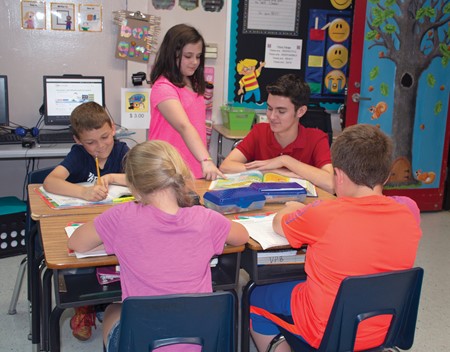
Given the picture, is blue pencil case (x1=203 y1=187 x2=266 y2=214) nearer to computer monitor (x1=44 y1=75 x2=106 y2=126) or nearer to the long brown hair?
the long brown hair

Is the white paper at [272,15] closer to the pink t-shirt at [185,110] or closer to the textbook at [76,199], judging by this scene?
the pink t-shirt at [185,110]

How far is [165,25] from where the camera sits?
13.9 ft

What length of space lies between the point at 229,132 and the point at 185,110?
1656 mm

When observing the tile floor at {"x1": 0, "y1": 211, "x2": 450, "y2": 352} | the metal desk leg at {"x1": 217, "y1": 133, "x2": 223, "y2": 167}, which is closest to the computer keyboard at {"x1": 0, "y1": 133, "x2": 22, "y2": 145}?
the tile floor at {"x1": 0, "y1": 211, "x2": 450, "y2": 352}

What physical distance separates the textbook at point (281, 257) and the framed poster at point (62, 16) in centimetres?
287

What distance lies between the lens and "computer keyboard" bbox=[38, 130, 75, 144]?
3.64m

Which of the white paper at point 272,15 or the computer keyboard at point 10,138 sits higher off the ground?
the white paper at point 272,15

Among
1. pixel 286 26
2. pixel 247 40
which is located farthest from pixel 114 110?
pixel 286 26

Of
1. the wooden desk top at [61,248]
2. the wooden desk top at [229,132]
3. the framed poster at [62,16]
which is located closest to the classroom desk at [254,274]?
the wooden desk top at [61,248]

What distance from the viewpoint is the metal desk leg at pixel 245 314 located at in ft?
5.89

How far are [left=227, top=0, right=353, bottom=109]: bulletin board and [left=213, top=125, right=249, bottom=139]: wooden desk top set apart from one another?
27cm

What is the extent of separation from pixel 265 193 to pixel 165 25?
253cm

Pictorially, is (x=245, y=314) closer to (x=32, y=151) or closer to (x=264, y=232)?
(x=264, y=232)

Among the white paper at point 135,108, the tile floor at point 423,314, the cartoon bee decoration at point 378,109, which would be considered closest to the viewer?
the tile floor at point 423,314
